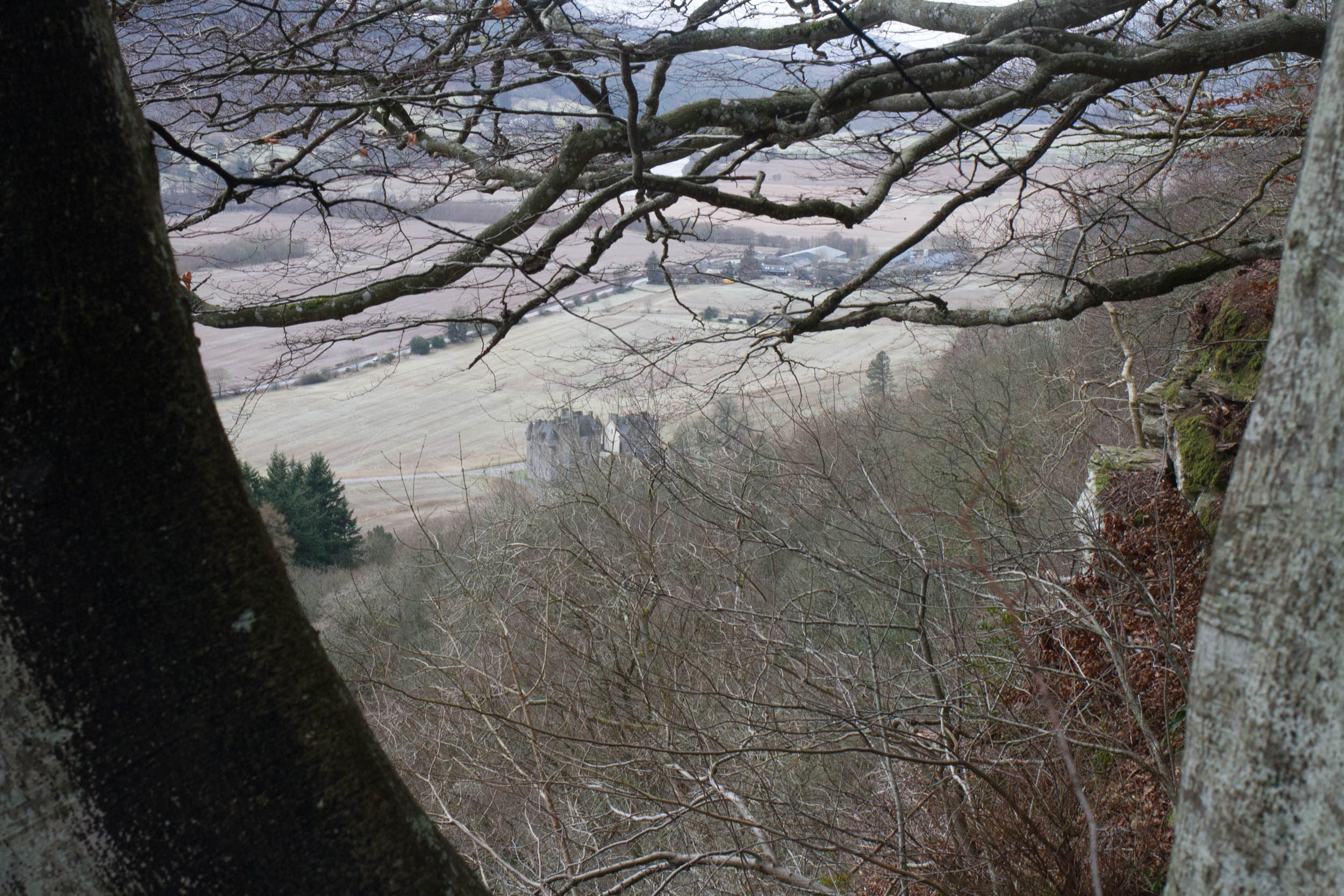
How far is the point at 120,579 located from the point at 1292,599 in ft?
5.03

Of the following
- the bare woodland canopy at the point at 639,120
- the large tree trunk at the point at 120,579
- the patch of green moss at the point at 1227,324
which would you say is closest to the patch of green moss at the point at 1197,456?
the patch of green moss at the point at 1227,324

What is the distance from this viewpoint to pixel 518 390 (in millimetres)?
21609

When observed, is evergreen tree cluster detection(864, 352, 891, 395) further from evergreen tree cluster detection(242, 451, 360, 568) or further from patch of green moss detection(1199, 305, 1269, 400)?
evergreen tree cluster detection(242, 451, 360, 568)

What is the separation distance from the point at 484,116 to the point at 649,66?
1378 millimetres

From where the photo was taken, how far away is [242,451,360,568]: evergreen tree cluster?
1970 centimetres

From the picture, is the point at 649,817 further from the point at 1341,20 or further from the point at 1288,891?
the point at 1341,20

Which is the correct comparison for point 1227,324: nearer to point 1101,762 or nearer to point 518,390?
point 1101,762

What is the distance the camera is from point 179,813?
1177 millimetres

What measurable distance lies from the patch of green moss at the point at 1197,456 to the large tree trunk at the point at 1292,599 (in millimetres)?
6277

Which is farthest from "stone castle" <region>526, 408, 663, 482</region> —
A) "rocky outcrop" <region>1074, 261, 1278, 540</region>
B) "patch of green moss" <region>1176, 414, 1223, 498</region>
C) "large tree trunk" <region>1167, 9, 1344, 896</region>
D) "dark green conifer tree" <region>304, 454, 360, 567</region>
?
"dark green conifer tree" <region>304, 454, 360, 567</region>

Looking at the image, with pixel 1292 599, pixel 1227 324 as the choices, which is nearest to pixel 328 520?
pixel 1227 324

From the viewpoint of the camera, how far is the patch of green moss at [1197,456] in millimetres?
6504

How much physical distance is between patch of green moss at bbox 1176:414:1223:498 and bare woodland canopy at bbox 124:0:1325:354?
138 centimetres

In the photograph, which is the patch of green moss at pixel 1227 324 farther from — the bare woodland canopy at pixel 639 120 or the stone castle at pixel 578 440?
the stone castle at pixel 578 440
